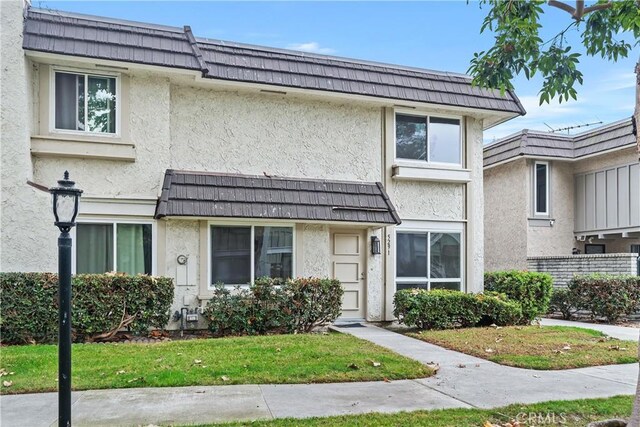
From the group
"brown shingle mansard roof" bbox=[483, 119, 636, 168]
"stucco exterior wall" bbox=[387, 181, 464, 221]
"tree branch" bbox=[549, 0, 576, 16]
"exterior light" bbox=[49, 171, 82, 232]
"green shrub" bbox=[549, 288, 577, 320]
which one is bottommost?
"green shrub" bbox=[549, 288, 577, 320]

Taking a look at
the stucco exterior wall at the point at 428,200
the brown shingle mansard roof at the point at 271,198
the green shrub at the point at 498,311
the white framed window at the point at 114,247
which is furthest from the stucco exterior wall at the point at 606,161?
the white framed window at the point at 114,247

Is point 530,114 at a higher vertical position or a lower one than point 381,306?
higher

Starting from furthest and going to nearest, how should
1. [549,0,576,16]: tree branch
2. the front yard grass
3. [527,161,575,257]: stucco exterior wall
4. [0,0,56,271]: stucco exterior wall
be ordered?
1. [527,161,575,257]: stucco exterior wall
2. [0,0,56,271]: stucco exterior wall
3. the front yard grass
4. [549,0,576,16]: tree branch

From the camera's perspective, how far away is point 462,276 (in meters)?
13.6

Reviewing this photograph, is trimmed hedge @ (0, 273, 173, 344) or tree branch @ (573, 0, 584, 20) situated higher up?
tree branch @ (573, 0, 584, 20)

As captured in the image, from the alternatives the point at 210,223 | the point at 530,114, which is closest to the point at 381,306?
the point at 210,223

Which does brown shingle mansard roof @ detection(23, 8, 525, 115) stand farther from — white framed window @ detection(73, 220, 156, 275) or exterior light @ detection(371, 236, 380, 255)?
exterior light @ detection(371, 236, 380, 255)

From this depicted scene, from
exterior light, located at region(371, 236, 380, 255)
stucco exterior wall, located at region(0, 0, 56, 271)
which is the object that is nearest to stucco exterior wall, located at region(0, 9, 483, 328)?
stucco exterior wall, located at region(0, 0, 56, 271)

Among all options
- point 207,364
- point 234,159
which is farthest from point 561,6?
point 234,159

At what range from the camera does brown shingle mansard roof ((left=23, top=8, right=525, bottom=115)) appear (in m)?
10.3

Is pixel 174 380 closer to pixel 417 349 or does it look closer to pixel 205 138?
pixel 417 349

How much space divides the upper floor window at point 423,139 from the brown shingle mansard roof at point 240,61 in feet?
2.34

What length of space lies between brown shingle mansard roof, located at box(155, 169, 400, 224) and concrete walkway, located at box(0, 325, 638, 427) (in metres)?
5.00

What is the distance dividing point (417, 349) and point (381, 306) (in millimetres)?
3641
